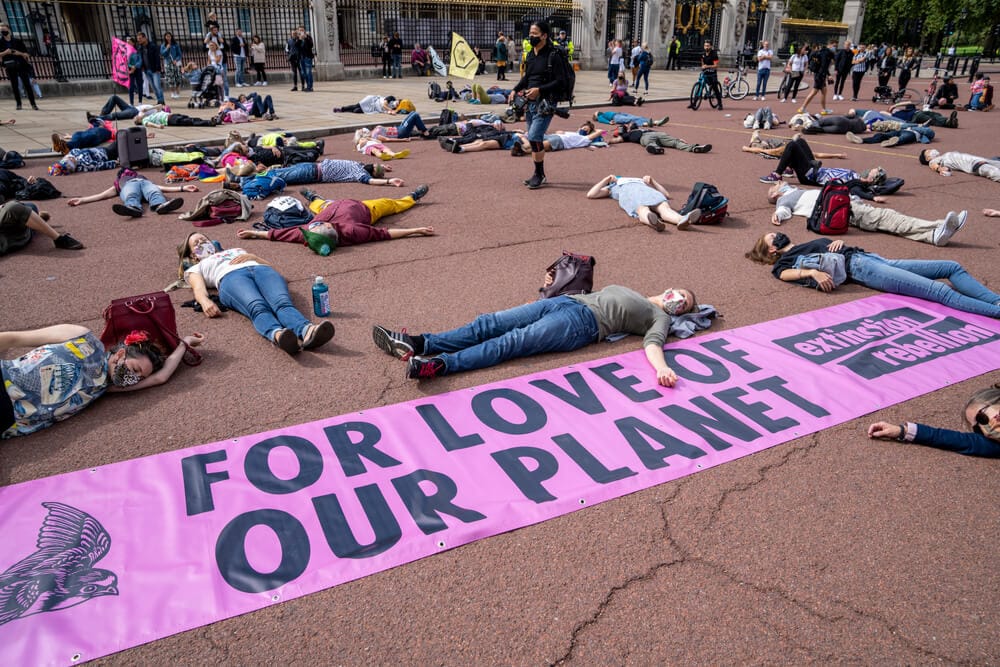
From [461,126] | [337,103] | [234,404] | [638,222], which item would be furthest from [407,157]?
[234,404]

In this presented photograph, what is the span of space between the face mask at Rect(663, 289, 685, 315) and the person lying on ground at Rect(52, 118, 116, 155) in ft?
40.0

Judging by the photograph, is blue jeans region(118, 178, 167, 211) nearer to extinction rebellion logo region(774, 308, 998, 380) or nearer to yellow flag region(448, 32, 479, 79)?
yellow flag region(448, 32, 479, 79)

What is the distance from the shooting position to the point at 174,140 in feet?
45.2

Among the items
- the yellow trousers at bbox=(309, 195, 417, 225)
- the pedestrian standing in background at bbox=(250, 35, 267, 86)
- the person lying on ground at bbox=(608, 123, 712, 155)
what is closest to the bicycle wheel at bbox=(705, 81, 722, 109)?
the person lying on ground at bbox=(608, 123, 712, 155)

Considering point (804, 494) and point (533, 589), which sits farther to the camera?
point (804, 494)

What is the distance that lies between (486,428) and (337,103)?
59.6ft

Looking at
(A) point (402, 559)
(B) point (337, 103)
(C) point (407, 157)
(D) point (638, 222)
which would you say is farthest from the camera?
(B) point (337, 103)

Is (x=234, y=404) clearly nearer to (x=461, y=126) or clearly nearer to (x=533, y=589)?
(x=533, y=589)

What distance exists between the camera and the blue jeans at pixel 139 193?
9180 millimetres

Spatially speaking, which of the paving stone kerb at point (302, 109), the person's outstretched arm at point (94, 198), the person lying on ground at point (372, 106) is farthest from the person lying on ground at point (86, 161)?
the person lying on ground at point (372, 106)

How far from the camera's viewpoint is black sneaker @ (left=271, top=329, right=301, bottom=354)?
4.93m

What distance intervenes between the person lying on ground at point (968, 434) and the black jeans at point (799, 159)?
→ 7547 millimetres

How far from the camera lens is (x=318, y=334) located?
5074mm

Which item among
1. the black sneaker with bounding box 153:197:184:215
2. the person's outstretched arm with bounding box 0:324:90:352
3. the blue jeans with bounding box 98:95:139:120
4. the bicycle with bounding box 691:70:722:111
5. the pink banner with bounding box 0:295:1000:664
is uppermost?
the bicycle with bounding box 691:70:722:111
